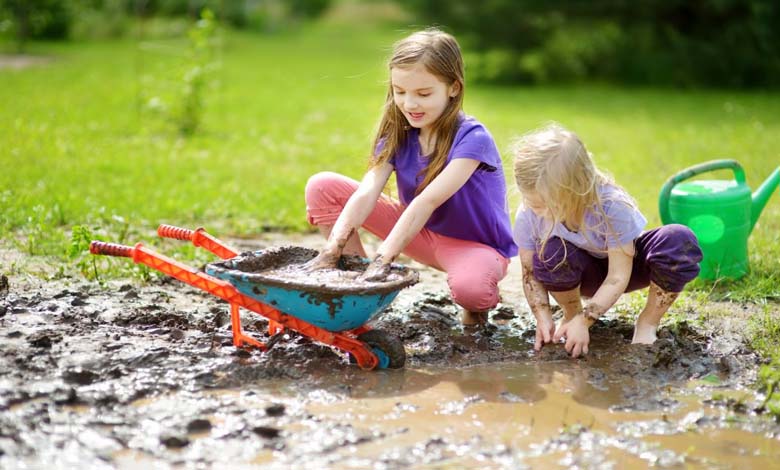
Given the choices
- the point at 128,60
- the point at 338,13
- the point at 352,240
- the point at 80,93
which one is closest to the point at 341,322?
the point at 352,240

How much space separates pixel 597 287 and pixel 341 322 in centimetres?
124

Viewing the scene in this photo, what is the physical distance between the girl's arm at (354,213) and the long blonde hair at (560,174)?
2.30 ft

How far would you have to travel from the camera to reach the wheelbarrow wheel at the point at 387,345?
336cm

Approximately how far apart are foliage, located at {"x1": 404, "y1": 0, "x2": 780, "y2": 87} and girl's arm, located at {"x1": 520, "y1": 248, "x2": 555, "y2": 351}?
10.0m

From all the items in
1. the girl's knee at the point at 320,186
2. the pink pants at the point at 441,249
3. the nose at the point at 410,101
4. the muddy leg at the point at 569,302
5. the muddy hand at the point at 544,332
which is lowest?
the muddy hand at the point at 544,332

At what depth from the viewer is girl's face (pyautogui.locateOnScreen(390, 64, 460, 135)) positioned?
371 centimetres

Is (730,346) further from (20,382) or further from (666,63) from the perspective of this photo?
(666,63)

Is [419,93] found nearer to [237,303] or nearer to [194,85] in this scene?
[237,303]

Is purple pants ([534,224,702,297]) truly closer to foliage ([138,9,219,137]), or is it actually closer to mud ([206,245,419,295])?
mud ([206,245,419,295])

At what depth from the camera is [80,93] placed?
35.4 ft

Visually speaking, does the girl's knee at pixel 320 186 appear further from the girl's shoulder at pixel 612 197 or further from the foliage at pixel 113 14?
the foliage at pixel 113 14

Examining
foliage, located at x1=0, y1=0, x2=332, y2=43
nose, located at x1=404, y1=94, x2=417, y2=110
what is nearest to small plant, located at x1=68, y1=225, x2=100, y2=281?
nose, located at x1=404, y1=94, x2=417, y2=110

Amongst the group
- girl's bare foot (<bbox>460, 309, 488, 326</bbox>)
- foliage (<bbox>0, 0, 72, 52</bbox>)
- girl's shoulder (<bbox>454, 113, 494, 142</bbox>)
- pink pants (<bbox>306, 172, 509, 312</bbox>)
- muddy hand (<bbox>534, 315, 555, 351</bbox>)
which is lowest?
girl's bare foot (<bbox>460, 309, 488, 326</bbox>)

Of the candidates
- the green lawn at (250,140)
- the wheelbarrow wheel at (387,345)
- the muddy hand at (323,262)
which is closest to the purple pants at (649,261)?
the green lawn at (250,140)
